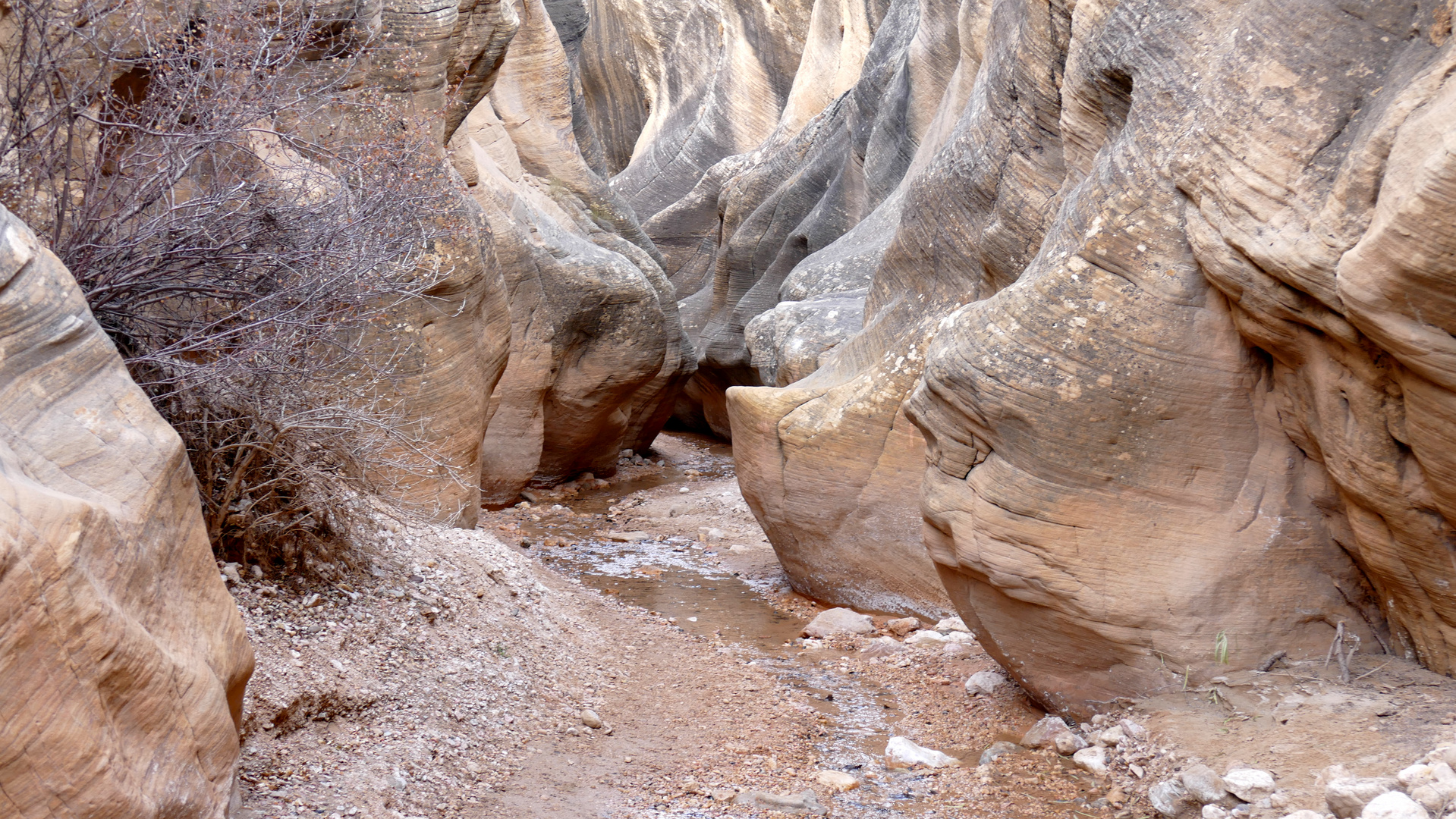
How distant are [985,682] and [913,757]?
0.97 m

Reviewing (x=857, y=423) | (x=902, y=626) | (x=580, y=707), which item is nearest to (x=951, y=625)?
(x=902, y=626)

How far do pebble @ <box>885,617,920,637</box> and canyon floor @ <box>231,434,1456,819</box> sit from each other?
0.43m

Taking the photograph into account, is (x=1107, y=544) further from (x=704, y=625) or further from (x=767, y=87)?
(x=767, y=87)

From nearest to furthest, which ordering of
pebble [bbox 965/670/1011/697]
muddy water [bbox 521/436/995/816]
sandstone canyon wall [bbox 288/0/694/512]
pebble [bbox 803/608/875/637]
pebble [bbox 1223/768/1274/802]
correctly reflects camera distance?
pebble [bbox 1223/768/1274/802] → muddy water [bbox 521/436/995/816] → pebble [bbox 965/670/1011/697] → pebble [bbox 803/608/875/637] → sandstone canyon wall [bbox 288/0/694/512]

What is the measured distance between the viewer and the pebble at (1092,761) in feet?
16.0

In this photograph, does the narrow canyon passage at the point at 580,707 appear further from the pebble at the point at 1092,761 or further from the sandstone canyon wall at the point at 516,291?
the sandstone canyon wall at the point at 516,291

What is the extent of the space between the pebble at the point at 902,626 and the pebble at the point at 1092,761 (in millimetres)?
2531

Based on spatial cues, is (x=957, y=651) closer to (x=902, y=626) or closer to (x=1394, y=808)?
(x=902, y=626)

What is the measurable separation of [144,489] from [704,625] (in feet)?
16.1

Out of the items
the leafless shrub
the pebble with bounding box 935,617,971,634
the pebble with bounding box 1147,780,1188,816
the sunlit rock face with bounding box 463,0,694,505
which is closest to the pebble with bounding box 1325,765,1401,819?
the pebble with bounding box 1147,780,1188,816

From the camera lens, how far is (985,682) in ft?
20.2

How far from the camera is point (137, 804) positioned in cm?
290

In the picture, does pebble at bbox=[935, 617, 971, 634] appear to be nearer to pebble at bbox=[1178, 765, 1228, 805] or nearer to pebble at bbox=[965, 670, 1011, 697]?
pebble at bbox=[965, 670, 1011, 697]

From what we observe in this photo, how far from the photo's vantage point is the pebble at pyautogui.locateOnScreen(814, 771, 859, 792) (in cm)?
495
